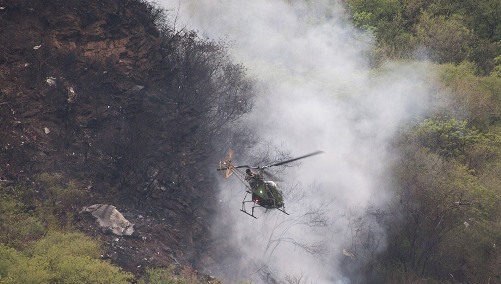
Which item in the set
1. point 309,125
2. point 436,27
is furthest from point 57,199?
point 436,27

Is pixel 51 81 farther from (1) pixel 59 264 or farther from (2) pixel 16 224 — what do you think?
(1) pixel 59 264

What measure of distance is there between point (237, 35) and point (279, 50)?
3928 mm

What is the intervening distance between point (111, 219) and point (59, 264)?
20.1 ft

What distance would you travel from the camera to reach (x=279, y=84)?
44.8 metres

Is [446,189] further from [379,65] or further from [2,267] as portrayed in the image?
[2,267]

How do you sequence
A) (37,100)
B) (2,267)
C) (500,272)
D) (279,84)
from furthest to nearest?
1. (279,84)
2. (500,272)
3. (37,100)
4. (2,267)

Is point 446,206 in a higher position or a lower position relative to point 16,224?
higher

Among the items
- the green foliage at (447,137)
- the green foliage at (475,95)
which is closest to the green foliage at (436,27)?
the green foliage at (475,95)

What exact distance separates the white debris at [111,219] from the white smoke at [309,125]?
6.97 meters

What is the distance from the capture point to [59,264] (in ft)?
81.3

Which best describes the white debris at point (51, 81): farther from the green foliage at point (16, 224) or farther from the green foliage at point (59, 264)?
the green foliage at point (59, 264)

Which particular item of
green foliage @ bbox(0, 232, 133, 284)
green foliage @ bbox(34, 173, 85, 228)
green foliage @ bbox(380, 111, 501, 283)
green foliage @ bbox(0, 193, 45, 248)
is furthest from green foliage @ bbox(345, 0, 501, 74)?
green foliage @ bbox(0, 193, 45, 248)

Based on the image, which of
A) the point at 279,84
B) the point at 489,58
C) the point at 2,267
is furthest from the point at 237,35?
the point at 2,267

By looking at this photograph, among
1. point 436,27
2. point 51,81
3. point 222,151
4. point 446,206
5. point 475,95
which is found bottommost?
point 51,81
